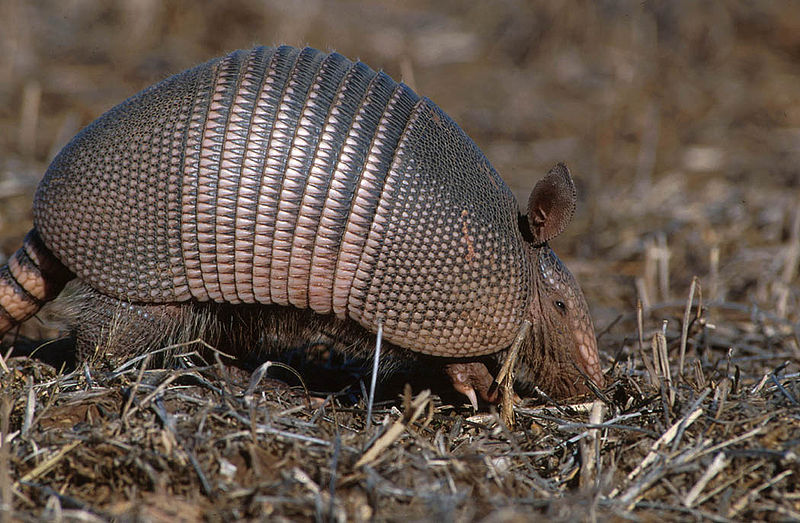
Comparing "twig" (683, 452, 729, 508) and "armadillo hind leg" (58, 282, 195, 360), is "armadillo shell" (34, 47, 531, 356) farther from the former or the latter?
"twig" (683, 452, 729, 508)

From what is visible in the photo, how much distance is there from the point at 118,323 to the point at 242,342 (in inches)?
31.3

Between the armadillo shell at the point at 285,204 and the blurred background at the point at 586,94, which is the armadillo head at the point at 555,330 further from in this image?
the blurred background at the point at 586,94

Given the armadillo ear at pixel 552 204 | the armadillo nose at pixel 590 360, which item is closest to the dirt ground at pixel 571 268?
the armadillo nose at pixel 590 360

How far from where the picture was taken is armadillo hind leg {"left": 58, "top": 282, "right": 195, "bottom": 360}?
4.38 m

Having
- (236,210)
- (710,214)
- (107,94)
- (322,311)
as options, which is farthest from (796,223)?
(107,94)

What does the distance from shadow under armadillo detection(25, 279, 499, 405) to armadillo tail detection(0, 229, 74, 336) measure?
103 millimetres

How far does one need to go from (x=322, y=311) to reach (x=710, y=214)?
5.21 metres

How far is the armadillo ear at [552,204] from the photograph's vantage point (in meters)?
4.44

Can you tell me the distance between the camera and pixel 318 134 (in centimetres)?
422

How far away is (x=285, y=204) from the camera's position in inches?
164

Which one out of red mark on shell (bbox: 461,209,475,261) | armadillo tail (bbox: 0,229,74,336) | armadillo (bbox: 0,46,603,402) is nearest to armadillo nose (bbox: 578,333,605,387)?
armadillo (bbox: 0,46,603,402)

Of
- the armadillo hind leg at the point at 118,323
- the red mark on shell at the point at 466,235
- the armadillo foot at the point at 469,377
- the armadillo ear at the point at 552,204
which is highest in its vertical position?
the armadillo ear at the point at 552,204

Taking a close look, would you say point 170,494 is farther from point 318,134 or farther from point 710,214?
point 710,214

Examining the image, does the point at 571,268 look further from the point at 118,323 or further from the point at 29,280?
the point at 29,280
